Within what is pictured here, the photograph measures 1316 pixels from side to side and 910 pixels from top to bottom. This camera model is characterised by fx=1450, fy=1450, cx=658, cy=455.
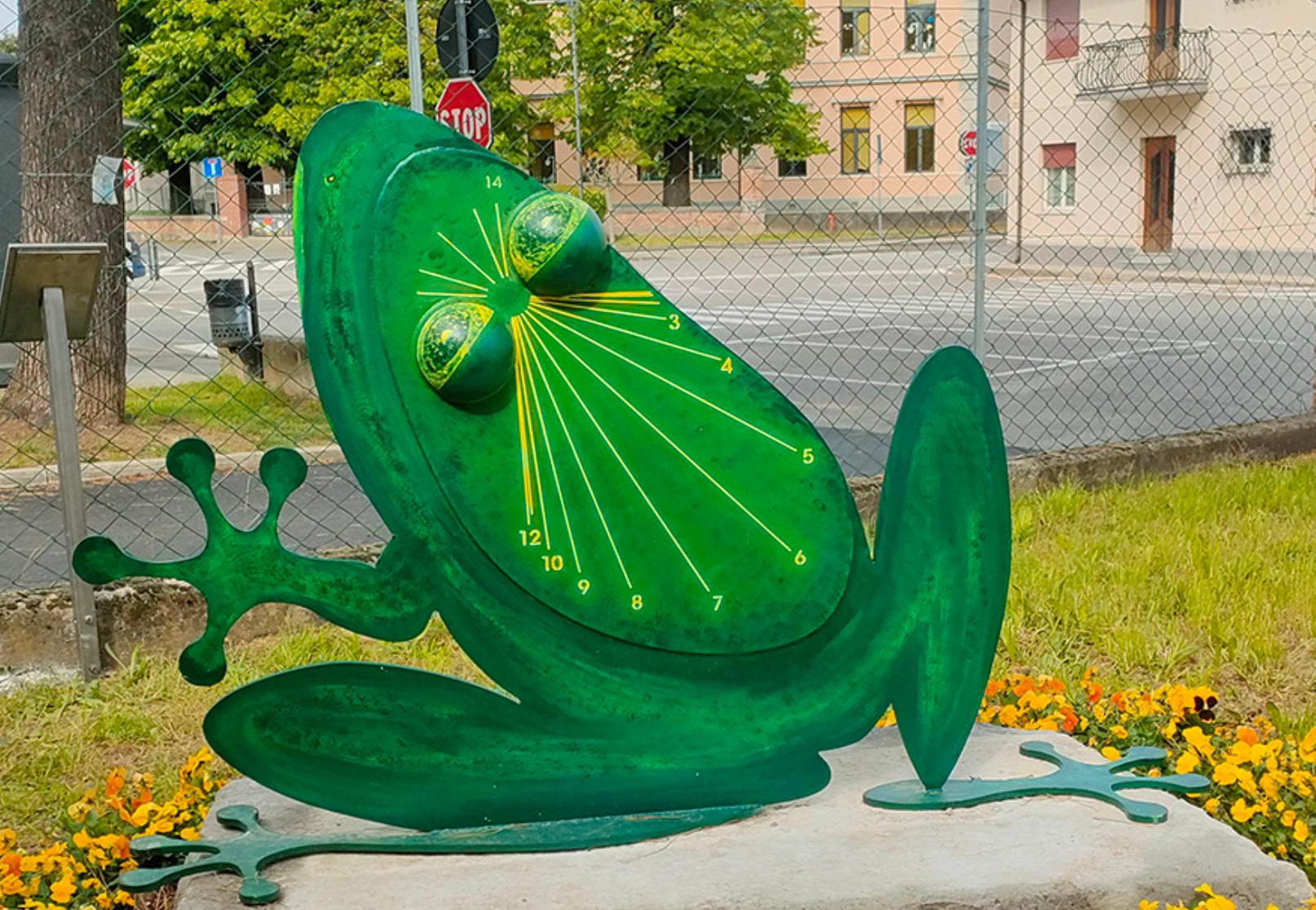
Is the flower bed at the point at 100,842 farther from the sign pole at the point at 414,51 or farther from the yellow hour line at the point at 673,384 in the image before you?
the sign pole at the point at 414,51

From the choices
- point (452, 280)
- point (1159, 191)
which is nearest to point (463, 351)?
point (452, 280)

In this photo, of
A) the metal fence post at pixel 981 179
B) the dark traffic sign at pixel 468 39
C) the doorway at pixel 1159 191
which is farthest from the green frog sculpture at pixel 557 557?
the doorway at pixel 1159 191

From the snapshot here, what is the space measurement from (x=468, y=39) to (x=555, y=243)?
17.2ft

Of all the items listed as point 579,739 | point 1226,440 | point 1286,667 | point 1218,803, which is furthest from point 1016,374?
point 579,739

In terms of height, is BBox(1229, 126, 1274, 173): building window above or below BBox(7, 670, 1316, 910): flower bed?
above

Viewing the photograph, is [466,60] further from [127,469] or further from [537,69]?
[537,69]

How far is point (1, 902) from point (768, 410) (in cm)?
174

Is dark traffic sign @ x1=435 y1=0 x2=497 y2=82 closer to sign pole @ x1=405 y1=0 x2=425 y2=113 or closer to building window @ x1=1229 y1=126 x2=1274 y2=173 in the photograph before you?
sign pole @ x1=405 y1=0 x2=425 y2=113

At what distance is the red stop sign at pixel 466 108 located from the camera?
7.00m

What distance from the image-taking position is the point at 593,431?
268 centimetres

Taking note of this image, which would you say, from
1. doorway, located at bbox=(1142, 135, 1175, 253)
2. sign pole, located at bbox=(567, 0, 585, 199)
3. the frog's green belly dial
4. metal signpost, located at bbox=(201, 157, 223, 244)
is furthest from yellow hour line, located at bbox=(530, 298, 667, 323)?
doorway, located at bbox=(1142, 135, 1175, 253)

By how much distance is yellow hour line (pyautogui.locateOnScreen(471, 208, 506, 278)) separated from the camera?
2.64 m

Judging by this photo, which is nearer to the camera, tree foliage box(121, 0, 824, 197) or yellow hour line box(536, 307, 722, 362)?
yellow hour line box(536, 307, 722, 362)

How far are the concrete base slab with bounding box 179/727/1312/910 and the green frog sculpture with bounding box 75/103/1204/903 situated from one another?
50 mm
